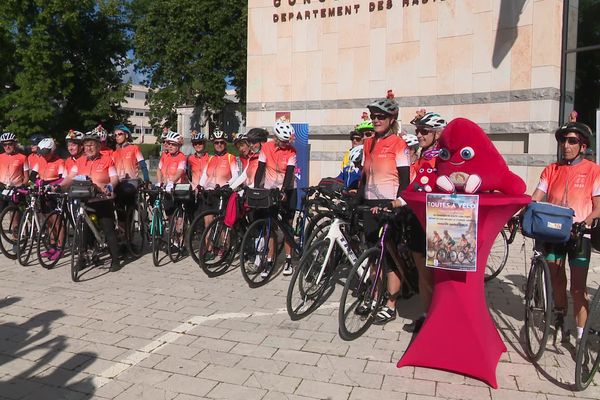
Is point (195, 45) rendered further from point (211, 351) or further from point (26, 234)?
point (211, 351)

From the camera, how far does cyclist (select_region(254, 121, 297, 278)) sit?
21.5ft

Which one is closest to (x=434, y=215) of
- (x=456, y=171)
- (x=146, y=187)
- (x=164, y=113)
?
(x=456, y=171)

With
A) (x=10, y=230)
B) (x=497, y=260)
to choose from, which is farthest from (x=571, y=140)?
(x=10, y=230)

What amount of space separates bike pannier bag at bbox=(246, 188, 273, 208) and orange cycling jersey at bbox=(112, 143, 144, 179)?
2.89 meters

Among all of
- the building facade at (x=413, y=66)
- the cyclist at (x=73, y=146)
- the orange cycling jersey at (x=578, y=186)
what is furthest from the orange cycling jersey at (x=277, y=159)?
the building facade at (x=413, y=66)

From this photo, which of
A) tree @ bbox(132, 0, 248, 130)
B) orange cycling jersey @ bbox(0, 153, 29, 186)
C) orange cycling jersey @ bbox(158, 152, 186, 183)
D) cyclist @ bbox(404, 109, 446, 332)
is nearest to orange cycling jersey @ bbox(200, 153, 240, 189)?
orange cycling jersey @ bbox(158, 152, 186, 183)

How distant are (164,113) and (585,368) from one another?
3373 cm

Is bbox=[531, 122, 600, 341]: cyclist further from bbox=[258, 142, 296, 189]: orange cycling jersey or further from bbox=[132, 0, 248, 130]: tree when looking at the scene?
bbox=[132, 0, 248, 130]: tree

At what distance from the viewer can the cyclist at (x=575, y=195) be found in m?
4.13

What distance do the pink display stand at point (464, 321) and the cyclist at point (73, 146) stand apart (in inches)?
220

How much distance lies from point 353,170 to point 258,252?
2.05m

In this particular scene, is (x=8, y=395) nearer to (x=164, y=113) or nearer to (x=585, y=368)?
(x=585, y=368)

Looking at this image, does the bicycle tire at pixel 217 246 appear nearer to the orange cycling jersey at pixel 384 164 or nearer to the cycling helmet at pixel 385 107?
the orange cycling jersey at pixel 384 164

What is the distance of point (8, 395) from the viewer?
3.56 m
